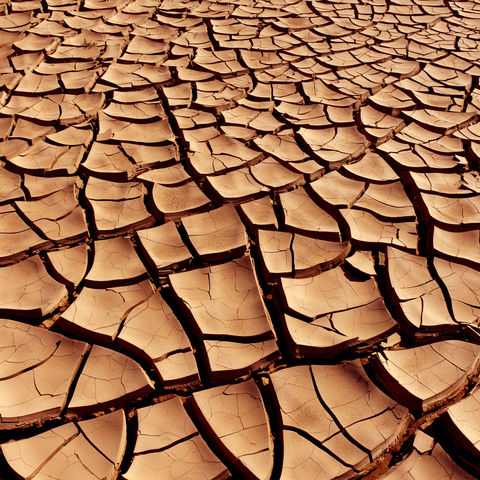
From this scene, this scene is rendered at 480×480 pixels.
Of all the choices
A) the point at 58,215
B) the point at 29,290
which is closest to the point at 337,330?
the point at 29,290

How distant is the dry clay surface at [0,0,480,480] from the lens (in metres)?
1.21

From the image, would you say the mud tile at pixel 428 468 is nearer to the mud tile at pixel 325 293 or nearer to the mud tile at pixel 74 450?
the mud tile at pixel 325 293

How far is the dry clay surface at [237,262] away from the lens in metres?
1.21

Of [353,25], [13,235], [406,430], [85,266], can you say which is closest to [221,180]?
[85,266]

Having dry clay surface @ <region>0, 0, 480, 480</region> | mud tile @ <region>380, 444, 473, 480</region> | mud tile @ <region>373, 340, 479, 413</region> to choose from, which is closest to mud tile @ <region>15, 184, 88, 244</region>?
dry clay surface @ <region>0, 0, 480, 480</region>

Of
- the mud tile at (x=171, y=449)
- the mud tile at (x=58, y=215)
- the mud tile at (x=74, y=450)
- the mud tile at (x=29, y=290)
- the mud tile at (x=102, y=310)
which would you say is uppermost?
the mud tile at (x=58, y=215)

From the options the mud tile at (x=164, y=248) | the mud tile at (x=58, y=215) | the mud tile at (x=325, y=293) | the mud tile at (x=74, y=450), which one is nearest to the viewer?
the mud tile at (x=74, y=450)

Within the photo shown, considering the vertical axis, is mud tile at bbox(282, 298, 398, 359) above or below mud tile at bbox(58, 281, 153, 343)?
below

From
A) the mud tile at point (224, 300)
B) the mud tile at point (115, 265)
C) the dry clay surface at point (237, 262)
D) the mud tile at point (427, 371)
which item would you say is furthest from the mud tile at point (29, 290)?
the mud tile at point (427, 371)

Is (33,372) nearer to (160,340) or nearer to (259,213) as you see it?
(160,340)

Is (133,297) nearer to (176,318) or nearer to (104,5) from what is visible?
(176,318)

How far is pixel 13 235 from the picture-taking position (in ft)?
5.70

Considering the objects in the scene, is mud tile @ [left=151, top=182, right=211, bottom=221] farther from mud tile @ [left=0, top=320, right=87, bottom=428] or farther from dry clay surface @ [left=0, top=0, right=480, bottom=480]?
mud tile @ [left=0, top=320, right=87, bottom=428]

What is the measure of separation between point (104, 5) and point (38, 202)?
2.23 meters
